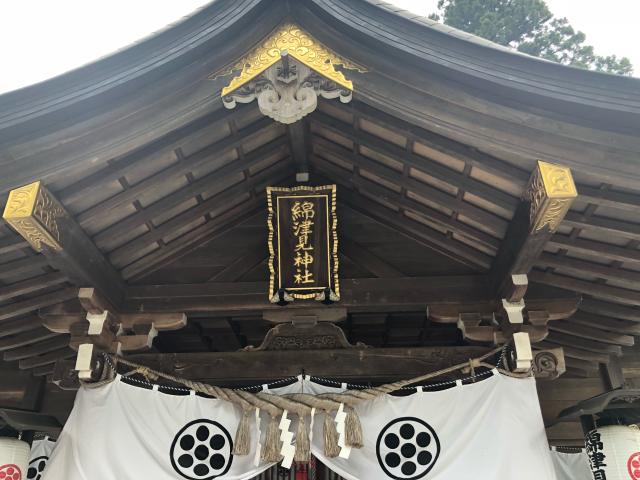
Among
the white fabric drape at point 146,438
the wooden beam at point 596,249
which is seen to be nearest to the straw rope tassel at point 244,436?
the white fabric drape at point 146,438

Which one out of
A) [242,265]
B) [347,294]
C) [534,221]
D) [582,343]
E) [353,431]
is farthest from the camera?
[582,343]

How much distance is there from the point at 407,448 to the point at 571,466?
2.49 metres

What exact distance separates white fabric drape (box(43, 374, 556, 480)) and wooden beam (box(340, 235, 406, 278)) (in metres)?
1.26

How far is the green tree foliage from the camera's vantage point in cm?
1727

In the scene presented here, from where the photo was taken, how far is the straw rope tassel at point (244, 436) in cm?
462

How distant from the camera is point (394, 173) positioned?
4969 millimetres

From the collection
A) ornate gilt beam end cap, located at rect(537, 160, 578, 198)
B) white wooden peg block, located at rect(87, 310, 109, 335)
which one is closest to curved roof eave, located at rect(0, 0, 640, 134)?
ornate gilt beam end cap, located at rect(537, 160, 578, 198)

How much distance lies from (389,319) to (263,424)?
2003 millimetres

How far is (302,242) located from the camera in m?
Answer: 5.25

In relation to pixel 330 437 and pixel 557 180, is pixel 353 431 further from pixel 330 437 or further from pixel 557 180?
pixel 557 180

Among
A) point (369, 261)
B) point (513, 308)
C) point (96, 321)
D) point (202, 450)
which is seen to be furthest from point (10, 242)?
point (513, 308)

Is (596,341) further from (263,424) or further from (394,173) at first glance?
(263,424)

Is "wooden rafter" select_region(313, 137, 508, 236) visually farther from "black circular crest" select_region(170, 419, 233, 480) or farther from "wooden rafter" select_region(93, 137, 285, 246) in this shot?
"black circular crest" select_region(170, 419, 233, 480)

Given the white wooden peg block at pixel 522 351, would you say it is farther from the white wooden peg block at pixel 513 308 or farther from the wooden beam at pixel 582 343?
the wooden beam at pixel 582 343
